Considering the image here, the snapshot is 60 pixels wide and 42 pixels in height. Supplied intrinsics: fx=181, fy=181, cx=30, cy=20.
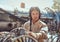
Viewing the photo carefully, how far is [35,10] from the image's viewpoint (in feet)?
6.23

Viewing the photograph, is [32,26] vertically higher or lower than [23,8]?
lower

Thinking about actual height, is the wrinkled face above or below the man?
above

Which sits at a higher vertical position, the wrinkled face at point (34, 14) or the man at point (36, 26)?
the wrinkled face at point (34, 14)

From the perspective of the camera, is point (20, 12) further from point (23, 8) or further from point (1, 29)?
point (1, 29)

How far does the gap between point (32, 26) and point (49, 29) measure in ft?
0.60

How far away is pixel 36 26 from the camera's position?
1.90 meters

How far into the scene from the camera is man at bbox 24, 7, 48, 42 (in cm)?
188

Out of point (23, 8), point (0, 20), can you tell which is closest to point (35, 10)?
point (23, 8)

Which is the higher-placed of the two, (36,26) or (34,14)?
(34,14)

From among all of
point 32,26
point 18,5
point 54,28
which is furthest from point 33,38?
point 18,5

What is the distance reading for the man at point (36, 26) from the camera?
1880 millimetres

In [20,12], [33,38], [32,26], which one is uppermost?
[20,12]

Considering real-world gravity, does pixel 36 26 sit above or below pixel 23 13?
below

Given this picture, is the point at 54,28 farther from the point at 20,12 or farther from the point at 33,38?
the point at 20,12
